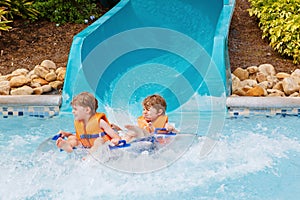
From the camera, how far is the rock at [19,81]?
557 cm

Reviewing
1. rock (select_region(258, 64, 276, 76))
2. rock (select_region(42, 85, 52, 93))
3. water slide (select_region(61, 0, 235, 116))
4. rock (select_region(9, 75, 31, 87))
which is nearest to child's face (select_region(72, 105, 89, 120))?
water slide (select_region(61, 0, 235, 116))

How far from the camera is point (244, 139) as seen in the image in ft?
15.5

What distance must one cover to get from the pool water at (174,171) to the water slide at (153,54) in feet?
2.28

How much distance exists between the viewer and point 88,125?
155 inches

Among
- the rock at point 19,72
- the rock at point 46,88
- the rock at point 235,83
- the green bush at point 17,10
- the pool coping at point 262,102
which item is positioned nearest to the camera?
the pool coping at point 262,102

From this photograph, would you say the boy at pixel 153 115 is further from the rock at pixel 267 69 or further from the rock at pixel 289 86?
the rock at pixel 267 69

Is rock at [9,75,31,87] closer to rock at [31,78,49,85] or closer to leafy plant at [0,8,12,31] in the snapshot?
rock at [31,78,49,85]

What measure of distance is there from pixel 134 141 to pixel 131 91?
1.69 metres

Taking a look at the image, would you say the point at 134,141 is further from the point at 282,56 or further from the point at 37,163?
the point at 282,56

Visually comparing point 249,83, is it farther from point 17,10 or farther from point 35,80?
point 17,10

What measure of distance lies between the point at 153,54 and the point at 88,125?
2.37 m

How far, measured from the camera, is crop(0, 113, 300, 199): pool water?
4.02 meters

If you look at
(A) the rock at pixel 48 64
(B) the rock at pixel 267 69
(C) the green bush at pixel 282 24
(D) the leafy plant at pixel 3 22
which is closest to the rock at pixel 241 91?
(B) the rock at pixel 267 69

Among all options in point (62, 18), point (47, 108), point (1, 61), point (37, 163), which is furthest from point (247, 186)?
point (62, 18)
